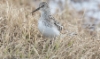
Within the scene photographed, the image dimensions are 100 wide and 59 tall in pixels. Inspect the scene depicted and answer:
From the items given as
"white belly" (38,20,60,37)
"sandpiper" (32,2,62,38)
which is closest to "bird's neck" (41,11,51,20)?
"sandpiper" (32,2,62,38)

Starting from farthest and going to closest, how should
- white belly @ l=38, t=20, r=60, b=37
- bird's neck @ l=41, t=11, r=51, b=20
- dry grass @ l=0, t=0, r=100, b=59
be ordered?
bird's neck @ l=41, t=11, r=51, b=20
white belly @ l=38, t=20, r=60, b=37
dry grass @ l=0, t=0, r=100, b=59

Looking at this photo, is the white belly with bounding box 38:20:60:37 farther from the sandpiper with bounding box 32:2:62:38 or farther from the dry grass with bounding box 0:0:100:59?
the dry grass with bounding box 0:0:100:59

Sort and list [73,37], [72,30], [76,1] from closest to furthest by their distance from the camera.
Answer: [73,37] < [72,30] < [76,1]

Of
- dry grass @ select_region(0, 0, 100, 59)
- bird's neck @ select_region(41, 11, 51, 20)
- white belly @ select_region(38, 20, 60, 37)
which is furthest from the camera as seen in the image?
bird's neck @ select_region(41, 11, 51, 20)

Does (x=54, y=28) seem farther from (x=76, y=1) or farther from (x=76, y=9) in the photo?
(x=76, y=1)

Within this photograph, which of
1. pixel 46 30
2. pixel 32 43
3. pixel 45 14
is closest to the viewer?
pixel 46 30

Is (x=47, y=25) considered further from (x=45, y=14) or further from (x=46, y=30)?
(x=45, y=14)

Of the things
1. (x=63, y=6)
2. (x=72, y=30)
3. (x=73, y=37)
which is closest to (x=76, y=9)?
(x=63, y=6)

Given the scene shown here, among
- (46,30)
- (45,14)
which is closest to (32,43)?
(46,30)

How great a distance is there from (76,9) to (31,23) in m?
3.06

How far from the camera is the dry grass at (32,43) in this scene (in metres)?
5.79

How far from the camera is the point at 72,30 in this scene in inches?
279

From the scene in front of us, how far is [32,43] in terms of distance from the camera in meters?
6.19

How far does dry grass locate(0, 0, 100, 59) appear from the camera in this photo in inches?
228
